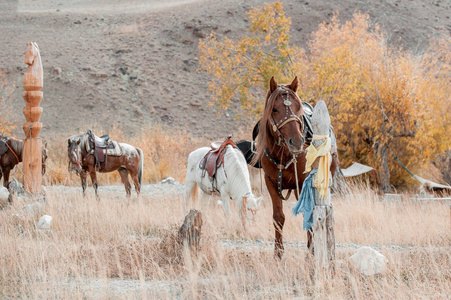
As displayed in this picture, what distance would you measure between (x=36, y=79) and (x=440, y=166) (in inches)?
480

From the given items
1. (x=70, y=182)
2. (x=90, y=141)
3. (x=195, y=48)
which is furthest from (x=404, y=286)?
Result: (x=195, y=48)

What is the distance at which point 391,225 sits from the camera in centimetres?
744

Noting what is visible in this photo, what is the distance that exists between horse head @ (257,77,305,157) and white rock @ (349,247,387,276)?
1.36 meters

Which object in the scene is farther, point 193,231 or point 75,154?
point 75,154

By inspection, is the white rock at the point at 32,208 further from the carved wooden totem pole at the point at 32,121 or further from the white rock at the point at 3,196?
the white rock at the point at 3,196

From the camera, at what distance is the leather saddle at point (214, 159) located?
7.59 m

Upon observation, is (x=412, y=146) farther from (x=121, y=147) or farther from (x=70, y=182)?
(x=70, y=182)

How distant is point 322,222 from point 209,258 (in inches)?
75.8

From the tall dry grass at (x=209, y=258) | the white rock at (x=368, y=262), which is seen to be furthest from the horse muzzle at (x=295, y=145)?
the white rock at (x=368, y=262)

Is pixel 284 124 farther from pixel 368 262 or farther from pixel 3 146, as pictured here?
pixel 3 146

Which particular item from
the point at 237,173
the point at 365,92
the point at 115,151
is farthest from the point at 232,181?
the point at 365,92

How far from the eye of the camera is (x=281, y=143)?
196 inches

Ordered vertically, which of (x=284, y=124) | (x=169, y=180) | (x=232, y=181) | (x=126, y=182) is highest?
(x=284, y=124)

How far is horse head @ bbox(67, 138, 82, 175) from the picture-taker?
398 inches
